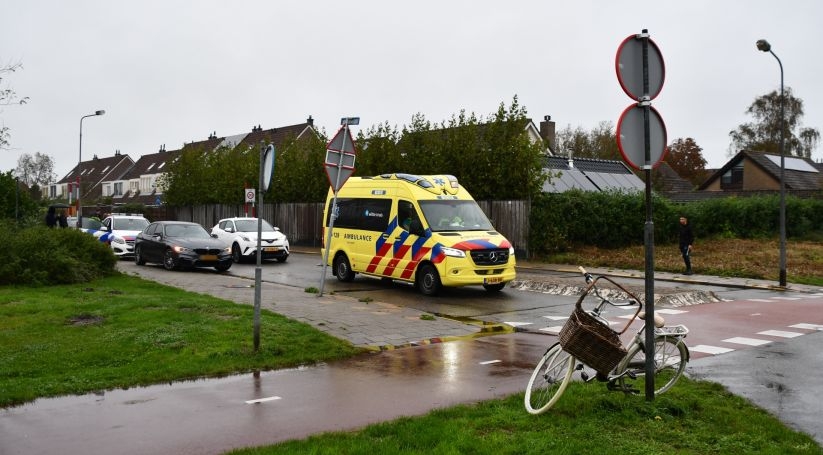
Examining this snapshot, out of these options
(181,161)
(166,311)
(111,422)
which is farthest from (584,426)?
(181,161)

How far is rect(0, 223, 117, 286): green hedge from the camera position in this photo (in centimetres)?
1488

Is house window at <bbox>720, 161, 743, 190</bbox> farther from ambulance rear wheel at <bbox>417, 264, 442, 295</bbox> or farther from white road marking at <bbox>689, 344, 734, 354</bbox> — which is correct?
white road marking at <bbox>689, 344, 734, 354</bbox>

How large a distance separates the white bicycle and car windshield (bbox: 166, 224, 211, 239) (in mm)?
16782

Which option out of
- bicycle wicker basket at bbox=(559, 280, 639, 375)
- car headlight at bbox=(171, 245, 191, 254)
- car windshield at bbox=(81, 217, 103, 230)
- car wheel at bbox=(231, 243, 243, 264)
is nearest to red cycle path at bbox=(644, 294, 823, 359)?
bicycle wicker basket at bbox=(559, 280, 639, 375)

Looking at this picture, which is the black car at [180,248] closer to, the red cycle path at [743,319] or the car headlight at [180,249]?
the car headlight at [180,249]

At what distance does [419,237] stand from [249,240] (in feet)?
33.6

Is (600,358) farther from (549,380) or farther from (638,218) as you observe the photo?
(638,218)

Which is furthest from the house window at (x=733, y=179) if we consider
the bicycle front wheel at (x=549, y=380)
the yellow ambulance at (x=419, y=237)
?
the bicycle front wheel at (x=549, y=380)

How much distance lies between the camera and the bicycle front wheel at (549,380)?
5688mm

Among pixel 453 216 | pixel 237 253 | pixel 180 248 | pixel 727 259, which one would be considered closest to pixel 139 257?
pixel 180 248

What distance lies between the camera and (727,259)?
24219mm

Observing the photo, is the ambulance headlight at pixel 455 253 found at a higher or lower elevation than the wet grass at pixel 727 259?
higher

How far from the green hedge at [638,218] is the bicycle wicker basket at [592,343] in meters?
19.9

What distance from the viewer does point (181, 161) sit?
145 feet
